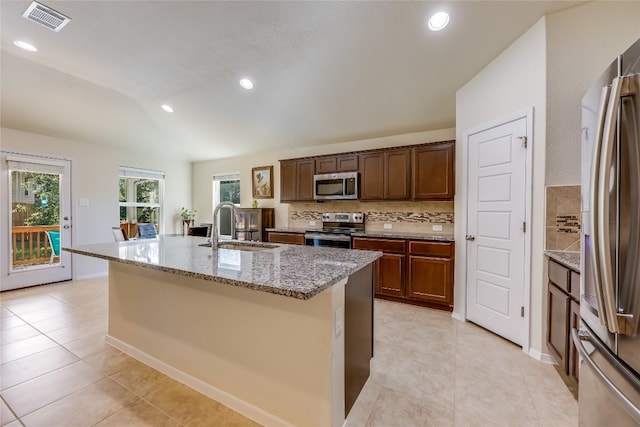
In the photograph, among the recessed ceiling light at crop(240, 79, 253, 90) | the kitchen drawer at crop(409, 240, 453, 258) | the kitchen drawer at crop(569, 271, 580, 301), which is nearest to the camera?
the kitchen drawer at crop(569, 271, 580, 301)

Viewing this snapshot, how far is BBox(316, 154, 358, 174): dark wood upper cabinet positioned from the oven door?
1047 millimetres

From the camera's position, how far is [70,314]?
3188mm

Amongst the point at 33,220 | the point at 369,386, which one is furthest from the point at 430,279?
the point at 33,220

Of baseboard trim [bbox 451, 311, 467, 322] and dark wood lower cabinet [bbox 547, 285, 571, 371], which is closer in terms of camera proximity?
dark wood lower cabinet [bbox 547, 285, 571, 371]

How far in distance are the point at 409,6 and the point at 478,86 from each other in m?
1.18

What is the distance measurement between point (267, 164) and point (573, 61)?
15.2 feet

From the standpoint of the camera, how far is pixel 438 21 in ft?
7.90

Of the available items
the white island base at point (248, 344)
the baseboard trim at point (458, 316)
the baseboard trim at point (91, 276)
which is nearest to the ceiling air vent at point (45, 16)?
the white island base at point (248, 344)

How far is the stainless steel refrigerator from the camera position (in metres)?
0.82

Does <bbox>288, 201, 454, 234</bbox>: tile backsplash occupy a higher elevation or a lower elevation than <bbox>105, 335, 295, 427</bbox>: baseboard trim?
higher

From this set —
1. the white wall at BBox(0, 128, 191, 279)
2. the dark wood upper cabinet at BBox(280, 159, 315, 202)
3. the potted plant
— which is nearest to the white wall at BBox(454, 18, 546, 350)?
the dark wood upper cabinet at BBox(280, 159, 315, 202)

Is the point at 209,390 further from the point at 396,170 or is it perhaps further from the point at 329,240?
the point at 396,170

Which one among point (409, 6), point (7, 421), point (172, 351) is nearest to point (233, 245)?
point (172, 351)

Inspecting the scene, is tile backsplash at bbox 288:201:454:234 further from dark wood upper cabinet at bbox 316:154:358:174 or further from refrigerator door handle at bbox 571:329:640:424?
refrigerator door handle at bbox 571:329:640:424
